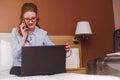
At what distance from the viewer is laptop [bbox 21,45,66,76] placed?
1985 millimetres

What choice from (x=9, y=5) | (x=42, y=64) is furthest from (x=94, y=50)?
(x=42, y=64)

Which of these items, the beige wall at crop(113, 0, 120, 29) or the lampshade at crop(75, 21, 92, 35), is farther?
the beige wall at crop(113, 0, 120, 29)

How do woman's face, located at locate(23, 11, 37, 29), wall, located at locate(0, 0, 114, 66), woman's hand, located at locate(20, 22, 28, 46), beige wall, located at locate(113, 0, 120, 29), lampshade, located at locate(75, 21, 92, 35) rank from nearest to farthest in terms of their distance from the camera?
woman's hand, located at locate(20, 22, 28, 46)
woman's face, located at locate(23, 11, 37, 29)
wall, located at locate(0, 0, 114, 66)
lampshade, located at locate(75, 21, 92, 35)
beige wall, located at locate(113, 0, 120, 29)

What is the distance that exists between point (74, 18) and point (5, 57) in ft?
4.36

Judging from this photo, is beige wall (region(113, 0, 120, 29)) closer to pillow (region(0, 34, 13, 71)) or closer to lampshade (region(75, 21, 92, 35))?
lampshade (region(75, 21, 92, 35))

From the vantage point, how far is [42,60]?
2.03 m

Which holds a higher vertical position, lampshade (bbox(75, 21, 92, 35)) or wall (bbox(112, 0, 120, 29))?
wall (bbox(112, 0, 120, 29))

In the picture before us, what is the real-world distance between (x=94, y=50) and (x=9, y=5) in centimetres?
148

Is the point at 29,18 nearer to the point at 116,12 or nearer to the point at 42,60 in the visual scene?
the point at 42,60

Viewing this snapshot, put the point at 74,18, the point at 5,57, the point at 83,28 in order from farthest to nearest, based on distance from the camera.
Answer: the point at 74,18, the point at 83,28, the point at 5,57

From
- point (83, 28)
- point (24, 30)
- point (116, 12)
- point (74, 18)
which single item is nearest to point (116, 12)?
point (116, 12)

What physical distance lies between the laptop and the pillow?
999mm

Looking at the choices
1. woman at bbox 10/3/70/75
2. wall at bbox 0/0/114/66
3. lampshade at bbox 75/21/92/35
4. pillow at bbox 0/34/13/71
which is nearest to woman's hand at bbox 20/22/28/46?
woman at bbox 10/3/70/75

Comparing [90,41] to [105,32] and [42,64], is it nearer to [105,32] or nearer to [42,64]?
[105,32]
